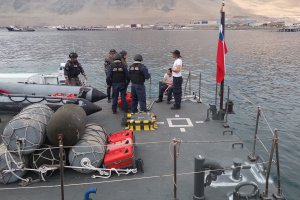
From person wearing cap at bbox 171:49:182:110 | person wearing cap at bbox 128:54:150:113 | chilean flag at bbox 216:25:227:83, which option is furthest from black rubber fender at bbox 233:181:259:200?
person wearing cap at bbox 171:49:182:110

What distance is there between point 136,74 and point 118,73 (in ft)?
2.16

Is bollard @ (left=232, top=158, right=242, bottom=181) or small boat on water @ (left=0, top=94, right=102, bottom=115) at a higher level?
Answer: small boat on water @ (left=0, top=94, right=102, bottom=115)

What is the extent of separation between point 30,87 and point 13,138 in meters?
5.76

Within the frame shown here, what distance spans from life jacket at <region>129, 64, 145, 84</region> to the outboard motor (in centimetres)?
476

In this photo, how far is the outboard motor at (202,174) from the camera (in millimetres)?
6020

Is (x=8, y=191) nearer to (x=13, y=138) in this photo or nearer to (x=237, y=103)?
(x=13, y=138)

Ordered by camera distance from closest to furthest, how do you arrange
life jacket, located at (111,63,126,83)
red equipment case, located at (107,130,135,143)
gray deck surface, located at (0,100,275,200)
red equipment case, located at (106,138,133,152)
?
gray deck surface, located at (0,100,275,200) → red equipment case, located at (106,138,133,152) → red equipment case, located at (107,130,135,143) → life jacket, located at (111,63,126,83)

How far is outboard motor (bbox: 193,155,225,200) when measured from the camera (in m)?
6.02

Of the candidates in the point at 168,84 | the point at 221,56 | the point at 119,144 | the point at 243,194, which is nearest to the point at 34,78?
the point at 168,84

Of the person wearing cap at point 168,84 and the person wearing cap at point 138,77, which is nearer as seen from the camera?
the person wearing cap at point 138,77

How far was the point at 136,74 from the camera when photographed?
10.7 m

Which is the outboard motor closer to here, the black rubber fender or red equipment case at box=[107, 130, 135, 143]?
the black rubber fender

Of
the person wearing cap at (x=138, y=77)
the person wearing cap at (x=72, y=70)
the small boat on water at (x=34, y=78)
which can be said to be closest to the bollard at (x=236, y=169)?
the person wearing cap at (x=138, y=77)

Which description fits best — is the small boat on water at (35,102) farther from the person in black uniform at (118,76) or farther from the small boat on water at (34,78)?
the small boat on water at (34,78)
